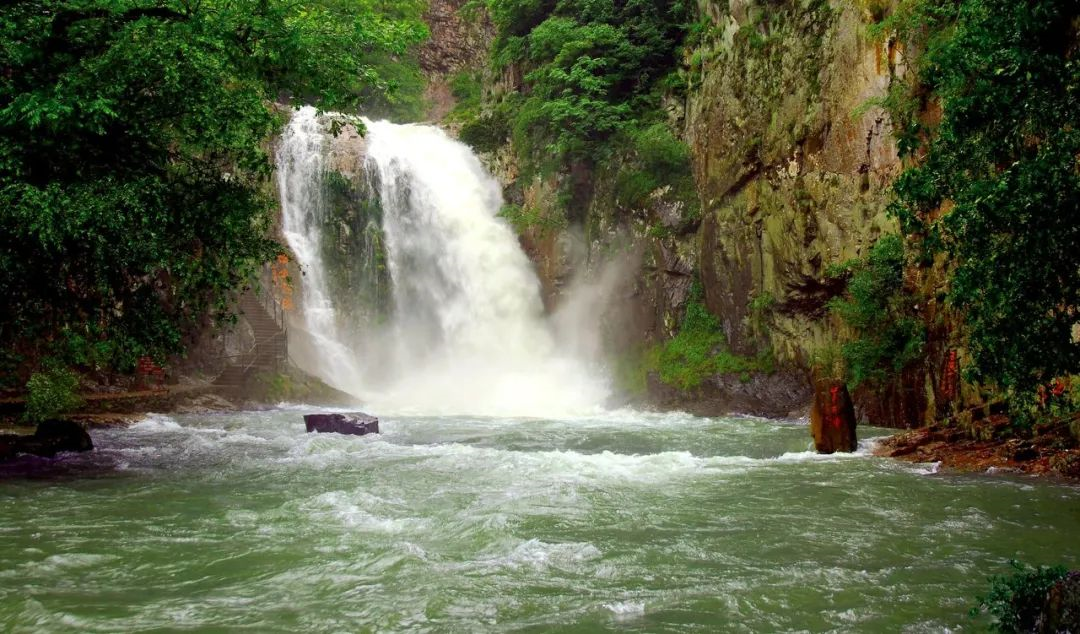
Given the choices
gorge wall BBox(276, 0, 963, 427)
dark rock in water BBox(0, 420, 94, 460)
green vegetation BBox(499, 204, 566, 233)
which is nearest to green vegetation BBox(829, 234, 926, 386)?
gorge wall BBox(276, 0, 963, 427)

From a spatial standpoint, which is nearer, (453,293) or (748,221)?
(748,221)

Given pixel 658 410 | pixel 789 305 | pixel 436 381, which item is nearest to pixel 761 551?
pixel 789 305

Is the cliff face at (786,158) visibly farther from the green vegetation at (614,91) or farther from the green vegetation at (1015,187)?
the green vegetation at (1015,187)

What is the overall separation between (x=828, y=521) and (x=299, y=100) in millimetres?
8792

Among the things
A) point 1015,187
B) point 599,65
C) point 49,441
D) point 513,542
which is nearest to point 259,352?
point 49,441

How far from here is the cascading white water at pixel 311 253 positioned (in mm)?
28391

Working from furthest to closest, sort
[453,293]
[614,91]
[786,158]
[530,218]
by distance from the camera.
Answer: [453,293] < [530,218] < [614,91] < [786,158]

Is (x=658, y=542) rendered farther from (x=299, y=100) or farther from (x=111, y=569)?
(x=299, y=100)

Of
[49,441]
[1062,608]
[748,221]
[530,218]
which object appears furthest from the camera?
[530,218]

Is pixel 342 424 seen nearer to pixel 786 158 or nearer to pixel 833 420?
pixel 833 420

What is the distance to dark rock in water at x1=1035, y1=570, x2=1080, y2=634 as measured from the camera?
4242 millimetres

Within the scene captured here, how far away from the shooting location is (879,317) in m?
16.2

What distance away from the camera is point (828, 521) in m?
8.48

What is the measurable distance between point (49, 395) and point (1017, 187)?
1709cm
